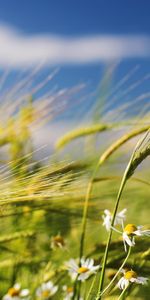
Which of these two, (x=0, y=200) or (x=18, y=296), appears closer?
(x=0, y=200)

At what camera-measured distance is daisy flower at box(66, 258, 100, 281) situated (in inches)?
37.1

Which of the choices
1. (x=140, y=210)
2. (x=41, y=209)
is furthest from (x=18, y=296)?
(x=140, y=210)

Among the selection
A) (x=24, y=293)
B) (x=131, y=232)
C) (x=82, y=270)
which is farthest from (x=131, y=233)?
(x=24, y=293)

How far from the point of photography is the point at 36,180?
0.90 metres

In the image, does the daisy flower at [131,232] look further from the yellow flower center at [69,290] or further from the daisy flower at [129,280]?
the yellow flower center at [69,290]

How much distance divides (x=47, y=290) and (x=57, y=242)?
109 millimetres

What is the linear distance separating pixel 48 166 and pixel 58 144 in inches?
9.9

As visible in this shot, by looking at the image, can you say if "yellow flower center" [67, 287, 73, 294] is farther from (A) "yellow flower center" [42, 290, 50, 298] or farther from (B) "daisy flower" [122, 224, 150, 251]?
(B) "daisy flower" [122, 224, 150, 251]

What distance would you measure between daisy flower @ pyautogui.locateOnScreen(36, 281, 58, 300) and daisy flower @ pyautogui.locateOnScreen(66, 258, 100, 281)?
0.05 meters

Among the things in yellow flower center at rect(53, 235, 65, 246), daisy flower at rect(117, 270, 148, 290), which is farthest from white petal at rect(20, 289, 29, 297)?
daisy flower at rect(117, 270, 148, 290)

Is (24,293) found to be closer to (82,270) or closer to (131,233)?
(82,270)

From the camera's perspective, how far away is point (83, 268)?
953 millimetres

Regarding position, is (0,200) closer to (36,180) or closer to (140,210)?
(36,180)

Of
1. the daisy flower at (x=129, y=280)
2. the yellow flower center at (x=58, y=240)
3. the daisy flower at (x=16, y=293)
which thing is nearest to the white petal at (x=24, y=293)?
the daisy flower at (x=16, y=293)
